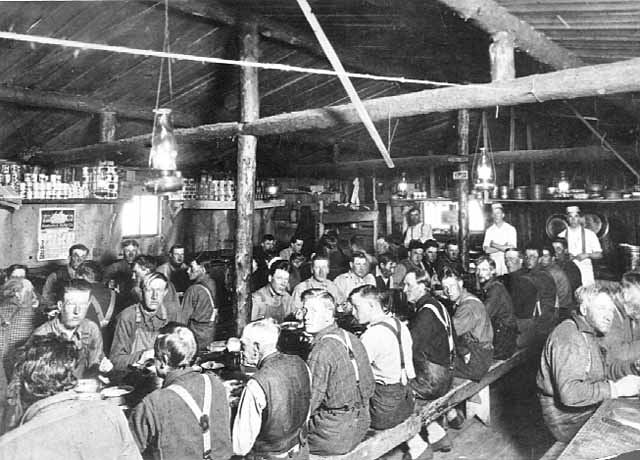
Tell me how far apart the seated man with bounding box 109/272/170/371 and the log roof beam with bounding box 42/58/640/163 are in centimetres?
242

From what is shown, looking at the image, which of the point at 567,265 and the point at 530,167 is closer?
the point at 567,265

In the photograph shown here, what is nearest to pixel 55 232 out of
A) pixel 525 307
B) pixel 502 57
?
pixel 502 57

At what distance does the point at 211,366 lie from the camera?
4.99m

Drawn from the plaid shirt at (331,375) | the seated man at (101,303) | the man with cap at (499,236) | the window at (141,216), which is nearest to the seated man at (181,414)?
the plaid shirt at (331,375)

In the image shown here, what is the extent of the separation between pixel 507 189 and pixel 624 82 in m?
9.78

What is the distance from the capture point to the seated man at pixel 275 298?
7.16m

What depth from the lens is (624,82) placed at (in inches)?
161

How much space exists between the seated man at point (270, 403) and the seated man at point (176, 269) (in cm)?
453

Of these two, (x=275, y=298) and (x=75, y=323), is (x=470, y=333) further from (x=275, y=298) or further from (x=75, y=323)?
(x=75, y=323)

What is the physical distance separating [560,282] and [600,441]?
20.3 feet

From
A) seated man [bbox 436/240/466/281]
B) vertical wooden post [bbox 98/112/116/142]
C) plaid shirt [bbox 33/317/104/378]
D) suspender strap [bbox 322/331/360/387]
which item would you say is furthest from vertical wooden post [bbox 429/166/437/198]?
plaid shirt [bbox 33/317/104/378]

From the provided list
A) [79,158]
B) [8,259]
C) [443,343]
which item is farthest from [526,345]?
[8,259]

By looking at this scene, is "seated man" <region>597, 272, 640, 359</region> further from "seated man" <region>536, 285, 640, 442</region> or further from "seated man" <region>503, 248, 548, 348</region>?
"seated man" <region>503, 248, 548, 348</region>

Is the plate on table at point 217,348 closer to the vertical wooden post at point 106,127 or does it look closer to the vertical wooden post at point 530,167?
the vertical wooden post at point 106,127
